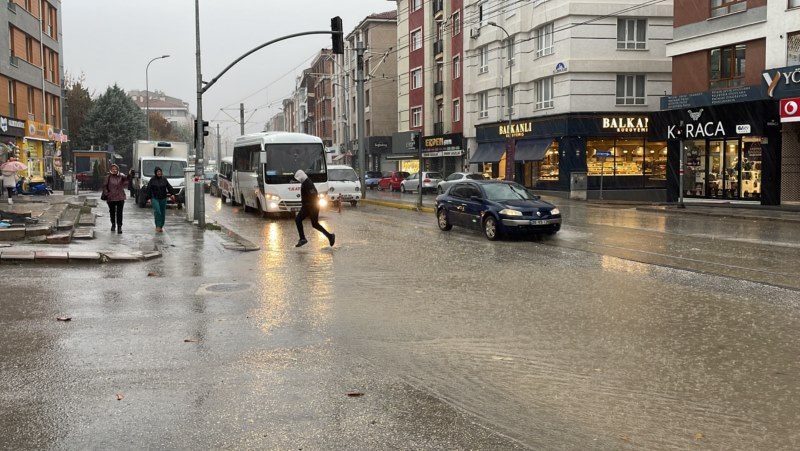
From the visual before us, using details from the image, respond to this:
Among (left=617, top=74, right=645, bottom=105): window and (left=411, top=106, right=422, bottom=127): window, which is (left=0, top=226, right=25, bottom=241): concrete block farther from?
(left=411, top=106, right=422, bottom=127): window

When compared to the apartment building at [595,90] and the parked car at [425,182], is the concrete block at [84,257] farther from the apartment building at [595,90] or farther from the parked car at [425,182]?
the parked car at [425,182]

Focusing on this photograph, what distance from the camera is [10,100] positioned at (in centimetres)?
3616

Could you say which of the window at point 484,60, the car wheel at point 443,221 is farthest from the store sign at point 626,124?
the car wheel at point 443,221

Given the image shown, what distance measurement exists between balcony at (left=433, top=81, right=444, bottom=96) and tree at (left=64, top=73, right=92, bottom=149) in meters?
41.7

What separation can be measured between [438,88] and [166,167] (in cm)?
2470

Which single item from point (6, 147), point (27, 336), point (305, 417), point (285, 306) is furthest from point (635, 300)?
point (6, 147)

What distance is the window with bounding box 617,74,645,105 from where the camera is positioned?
126 feet

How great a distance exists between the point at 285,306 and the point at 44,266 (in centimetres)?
534

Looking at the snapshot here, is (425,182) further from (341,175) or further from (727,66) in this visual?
(727,66)

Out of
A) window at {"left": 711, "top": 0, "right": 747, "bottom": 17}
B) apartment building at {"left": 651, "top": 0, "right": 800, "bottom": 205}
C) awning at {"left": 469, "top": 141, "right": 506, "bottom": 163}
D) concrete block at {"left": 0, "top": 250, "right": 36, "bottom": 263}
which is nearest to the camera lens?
concrete block at {"left": 0, "top": 250, "right": 36, "bottom": 263}

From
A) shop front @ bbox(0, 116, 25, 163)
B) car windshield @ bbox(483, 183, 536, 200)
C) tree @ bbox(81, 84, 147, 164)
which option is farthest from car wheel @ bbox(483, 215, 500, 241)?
tree @ bbox(81, 84, 147, 164)

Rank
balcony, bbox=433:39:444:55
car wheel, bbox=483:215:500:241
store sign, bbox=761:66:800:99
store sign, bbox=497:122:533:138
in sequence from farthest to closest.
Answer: balcony, bbox=433:39:444:55 → store sign, bbox=497:122:533:138 → store sign, bbox=761:66:800:99 → car wheel, bbox=483:215:500:241

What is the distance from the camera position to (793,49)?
975 inches

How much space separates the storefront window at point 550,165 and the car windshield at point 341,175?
1276cm
